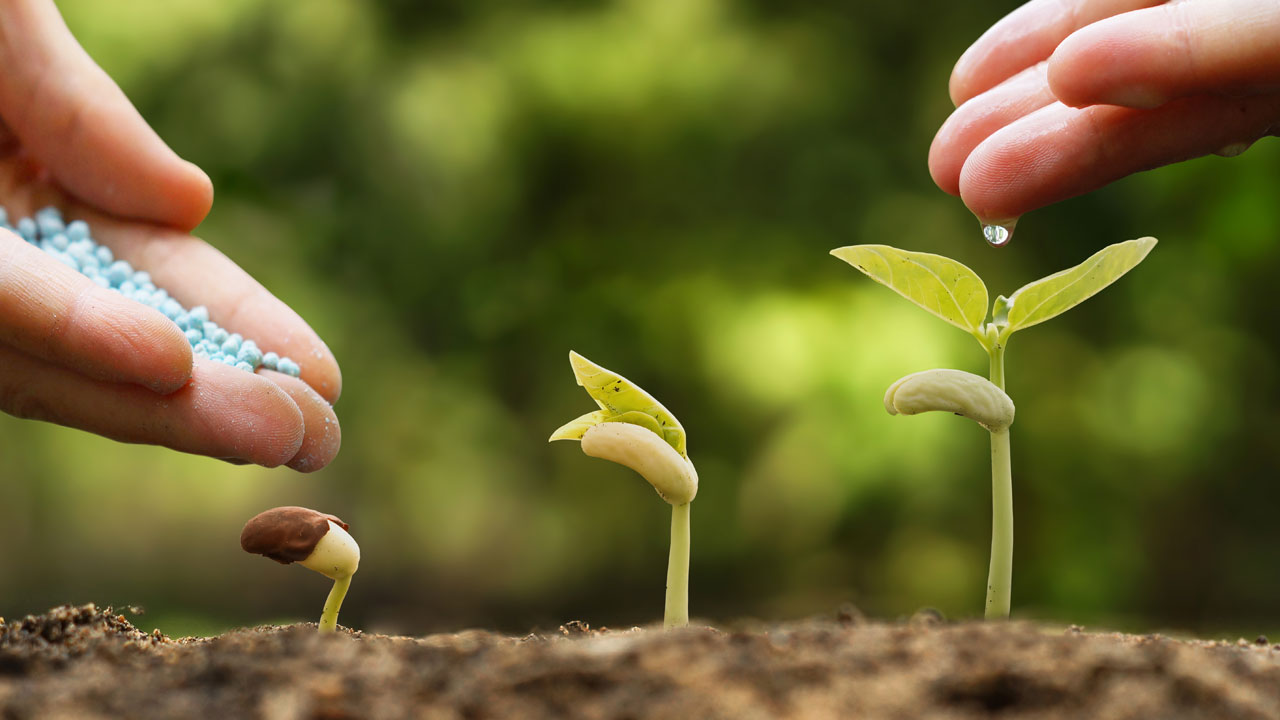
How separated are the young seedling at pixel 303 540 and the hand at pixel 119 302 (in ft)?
0.60

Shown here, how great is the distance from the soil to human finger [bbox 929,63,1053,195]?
57 centimetres

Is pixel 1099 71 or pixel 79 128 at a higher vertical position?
pixel 79 128

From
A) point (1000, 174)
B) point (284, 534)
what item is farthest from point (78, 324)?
point (1000, 174)

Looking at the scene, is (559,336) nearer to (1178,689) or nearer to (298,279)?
(298,279)

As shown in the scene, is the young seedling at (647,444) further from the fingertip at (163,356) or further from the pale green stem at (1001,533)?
the fingertip at (163,356)

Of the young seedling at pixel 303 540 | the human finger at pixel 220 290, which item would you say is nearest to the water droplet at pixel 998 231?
the young seedling at pixel 303 540

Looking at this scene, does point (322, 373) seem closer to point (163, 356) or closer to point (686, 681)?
point (163, 356)

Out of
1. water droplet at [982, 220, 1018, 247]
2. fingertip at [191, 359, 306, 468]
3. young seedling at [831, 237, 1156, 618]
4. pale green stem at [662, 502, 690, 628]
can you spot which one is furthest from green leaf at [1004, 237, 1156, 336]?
fingertip at [191, 359, 306, 468]

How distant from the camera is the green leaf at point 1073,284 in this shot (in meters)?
0.79

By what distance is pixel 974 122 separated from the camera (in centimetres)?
104

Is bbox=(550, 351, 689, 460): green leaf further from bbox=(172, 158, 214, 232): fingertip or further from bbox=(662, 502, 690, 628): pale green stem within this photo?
bbox=(172, 158, 214, 232): fingertip

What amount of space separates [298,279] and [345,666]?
2.40 m

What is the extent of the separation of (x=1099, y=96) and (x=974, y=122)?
233mm

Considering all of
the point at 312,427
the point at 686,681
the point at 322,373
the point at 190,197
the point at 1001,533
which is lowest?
the point at 686,681
